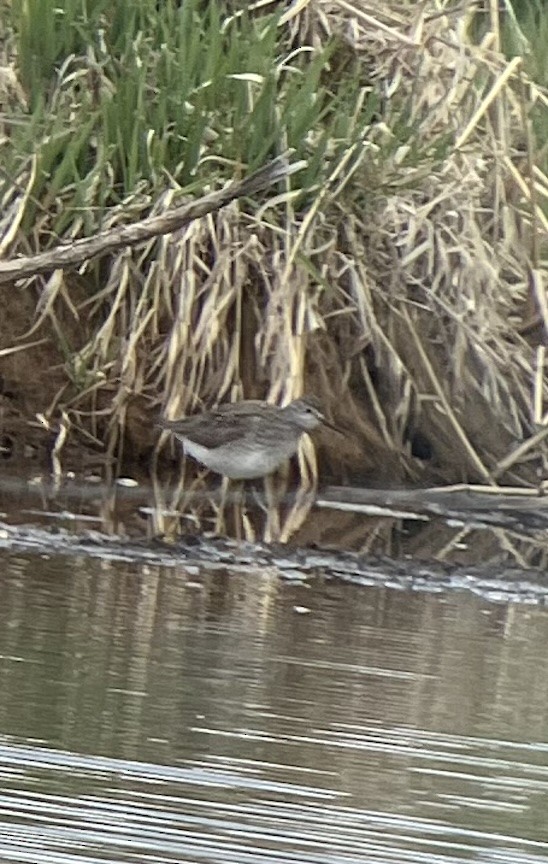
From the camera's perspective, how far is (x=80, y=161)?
28.5 ft

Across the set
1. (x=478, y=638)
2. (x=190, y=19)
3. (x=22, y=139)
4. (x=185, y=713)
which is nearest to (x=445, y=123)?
(x=190, y=19)

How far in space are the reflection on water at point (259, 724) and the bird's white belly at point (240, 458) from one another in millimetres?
2075

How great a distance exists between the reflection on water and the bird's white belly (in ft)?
6.81

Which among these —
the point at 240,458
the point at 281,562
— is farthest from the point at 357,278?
the point at 281,562

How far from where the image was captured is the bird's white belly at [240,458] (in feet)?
26.9

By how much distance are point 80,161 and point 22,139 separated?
9.4 inches

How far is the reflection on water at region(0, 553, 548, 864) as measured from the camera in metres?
3.41

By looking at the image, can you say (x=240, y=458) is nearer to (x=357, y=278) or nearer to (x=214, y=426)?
(x=214, y=426)

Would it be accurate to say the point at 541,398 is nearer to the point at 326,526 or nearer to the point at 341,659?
the point at 326,526

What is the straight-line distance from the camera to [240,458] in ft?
27.3

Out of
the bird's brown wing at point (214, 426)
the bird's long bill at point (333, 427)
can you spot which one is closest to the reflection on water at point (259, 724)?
the bird's brown wing at point (214, 426)

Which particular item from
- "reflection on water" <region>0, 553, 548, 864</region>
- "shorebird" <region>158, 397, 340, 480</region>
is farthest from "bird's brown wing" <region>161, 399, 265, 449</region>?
"reflection on water" <region>0, 553, 548, 864</region>

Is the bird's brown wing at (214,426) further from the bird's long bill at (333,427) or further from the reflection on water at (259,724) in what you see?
the reflection on water at (259,724)

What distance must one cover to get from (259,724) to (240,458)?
4.18 meters
